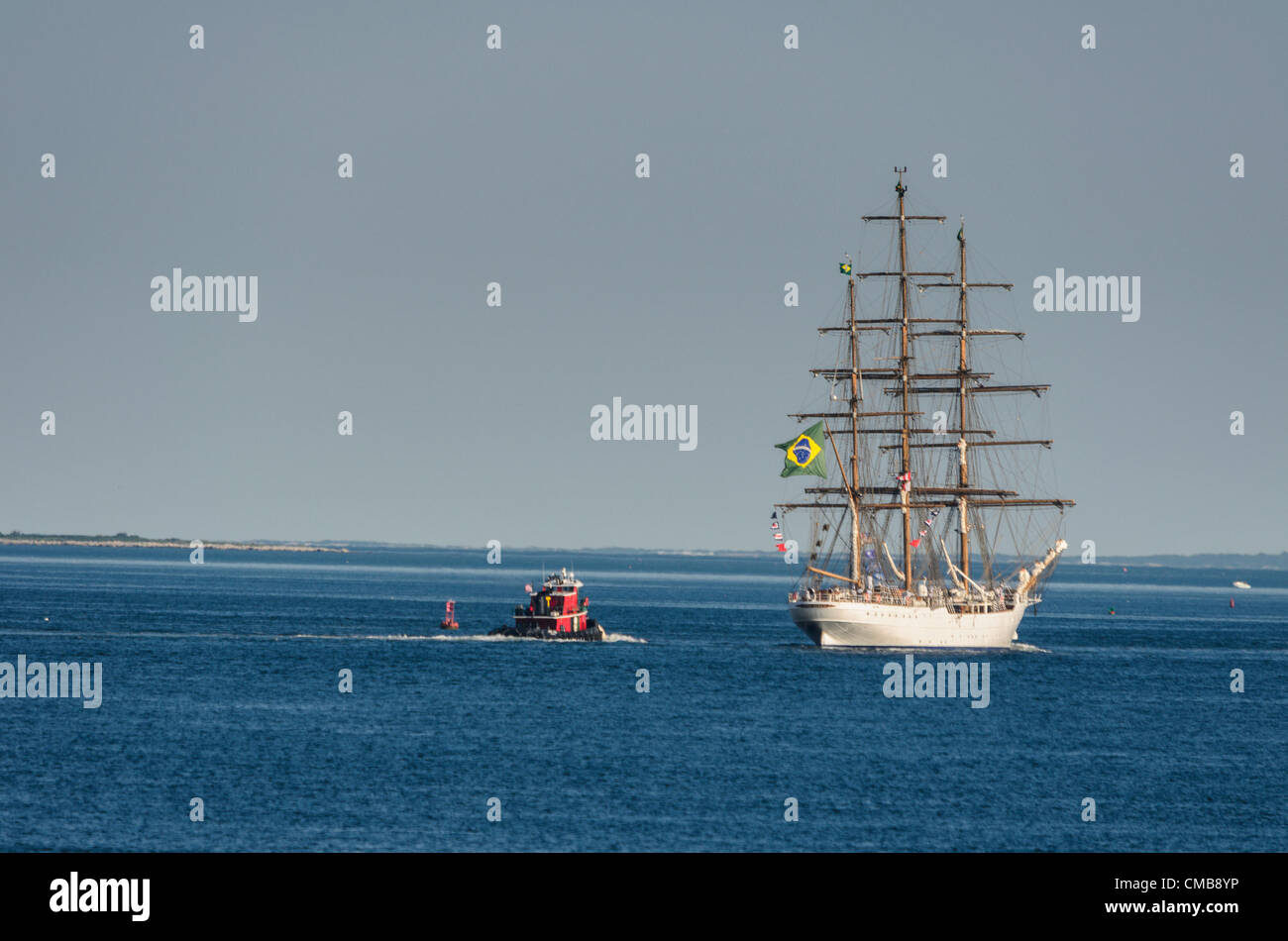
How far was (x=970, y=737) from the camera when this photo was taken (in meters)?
72.8

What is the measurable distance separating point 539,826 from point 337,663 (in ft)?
188

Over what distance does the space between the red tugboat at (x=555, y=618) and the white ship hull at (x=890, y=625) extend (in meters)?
17.4

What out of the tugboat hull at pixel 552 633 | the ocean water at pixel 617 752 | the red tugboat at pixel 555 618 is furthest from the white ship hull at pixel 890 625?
the red tugboat at pixel 555 618

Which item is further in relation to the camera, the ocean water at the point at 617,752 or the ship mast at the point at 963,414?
the ship mast at the point at 963,414

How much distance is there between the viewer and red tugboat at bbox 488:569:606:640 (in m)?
130

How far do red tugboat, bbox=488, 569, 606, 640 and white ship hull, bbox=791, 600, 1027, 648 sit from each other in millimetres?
17402

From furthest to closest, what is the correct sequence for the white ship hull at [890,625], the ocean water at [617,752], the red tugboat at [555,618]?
the red tugboat at [555,618] < the white ship hull at [890,625] < the ocean water at [617,752]

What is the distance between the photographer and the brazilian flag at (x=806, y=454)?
12794cm

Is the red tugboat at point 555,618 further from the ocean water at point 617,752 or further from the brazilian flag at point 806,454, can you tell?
the brazilian flag at point 806,454

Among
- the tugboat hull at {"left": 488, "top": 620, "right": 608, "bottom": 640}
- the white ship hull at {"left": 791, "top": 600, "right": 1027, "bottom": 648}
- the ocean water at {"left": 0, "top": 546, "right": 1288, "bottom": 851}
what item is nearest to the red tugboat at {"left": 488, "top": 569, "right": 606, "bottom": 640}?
the tugboat hull at {"left": 488, "top": 620, "right": 608, "bottom": 640}

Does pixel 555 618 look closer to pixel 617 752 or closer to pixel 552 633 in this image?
pixel 552 633
